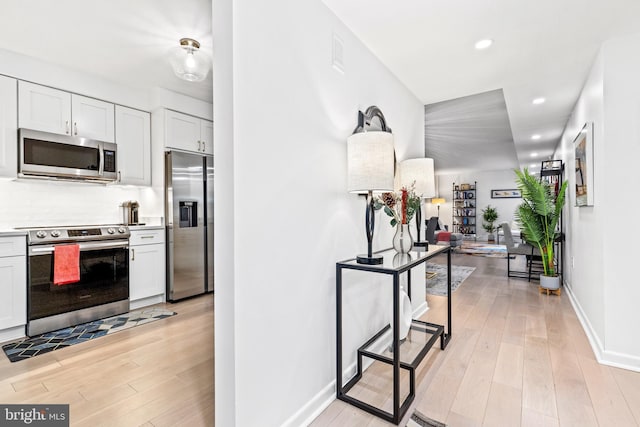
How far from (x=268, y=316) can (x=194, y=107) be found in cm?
344

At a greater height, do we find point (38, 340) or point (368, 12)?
point (368, 12)

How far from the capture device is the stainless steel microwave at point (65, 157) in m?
2.86

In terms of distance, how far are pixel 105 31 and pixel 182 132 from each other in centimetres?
145

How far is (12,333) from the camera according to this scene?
2.62 metres

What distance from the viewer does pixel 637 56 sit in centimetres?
216

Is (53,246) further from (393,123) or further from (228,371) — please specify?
(393,123)

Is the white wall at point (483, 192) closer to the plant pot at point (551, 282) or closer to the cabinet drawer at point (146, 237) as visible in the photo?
the plant pot at point (551, 282)

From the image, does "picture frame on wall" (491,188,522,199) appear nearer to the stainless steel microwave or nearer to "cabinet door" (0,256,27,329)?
the stainless steel microwave

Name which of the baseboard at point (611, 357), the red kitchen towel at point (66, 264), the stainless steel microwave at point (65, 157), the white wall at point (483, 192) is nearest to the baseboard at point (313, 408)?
the baseboard at point (611, 357)

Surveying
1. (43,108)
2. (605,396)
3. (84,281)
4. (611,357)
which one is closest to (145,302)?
(84,281)

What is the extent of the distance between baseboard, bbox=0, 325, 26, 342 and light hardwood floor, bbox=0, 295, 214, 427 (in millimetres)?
370

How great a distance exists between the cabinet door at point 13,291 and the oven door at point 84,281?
0.15ft

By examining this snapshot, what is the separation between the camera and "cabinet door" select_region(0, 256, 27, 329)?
8.29ft

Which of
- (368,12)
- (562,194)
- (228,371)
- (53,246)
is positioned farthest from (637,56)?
(53,246)
